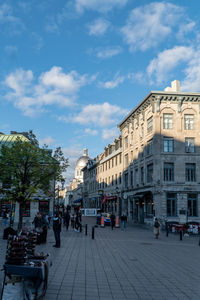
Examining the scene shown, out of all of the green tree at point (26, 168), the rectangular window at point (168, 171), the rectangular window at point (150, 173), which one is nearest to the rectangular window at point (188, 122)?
the rectangular window at point (168, 171)

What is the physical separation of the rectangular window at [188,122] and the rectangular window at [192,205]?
8.27 metres

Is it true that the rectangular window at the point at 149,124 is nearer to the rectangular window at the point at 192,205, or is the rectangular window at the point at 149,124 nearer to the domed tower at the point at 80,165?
the rectangular window at the point at 192,205

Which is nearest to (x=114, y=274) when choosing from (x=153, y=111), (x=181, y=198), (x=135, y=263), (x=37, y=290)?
(x=135, y=263)

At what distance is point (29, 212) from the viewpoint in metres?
40.1

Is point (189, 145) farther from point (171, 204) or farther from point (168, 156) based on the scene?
point (171, 204)

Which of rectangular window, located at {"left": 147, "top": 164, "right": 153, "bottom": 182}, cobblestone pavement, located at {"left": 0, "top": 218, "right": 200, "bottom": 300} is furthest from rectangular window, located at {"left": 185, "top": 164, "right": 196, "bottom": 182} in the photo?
cobblestone pavement, located at {"left": 0, "top": 218, "right": 200, "bottom": 300}

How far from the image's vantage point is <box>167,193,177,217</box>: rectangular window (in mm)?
33844

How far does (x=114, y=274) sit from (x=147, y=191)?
2751cm

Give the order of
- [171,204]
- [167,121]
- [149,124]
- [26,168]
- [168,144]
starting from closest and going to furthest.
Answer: [26,168] < [171,204] < [168,144] < [167,121] < [149,124]

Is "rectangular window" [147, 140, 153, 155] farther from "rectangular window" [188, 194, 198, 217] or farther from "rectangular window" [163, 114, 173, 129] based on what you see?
"rectangular window" [188, 194, 198, 217]

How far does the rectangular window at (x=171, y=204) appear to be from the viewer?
33.8 meters

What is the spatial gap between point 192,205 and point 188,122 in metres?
10.1

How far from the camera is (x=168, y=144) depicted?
35469mm

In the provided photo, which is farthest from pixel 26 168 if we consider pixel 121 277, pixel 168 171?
pixel 168 171
